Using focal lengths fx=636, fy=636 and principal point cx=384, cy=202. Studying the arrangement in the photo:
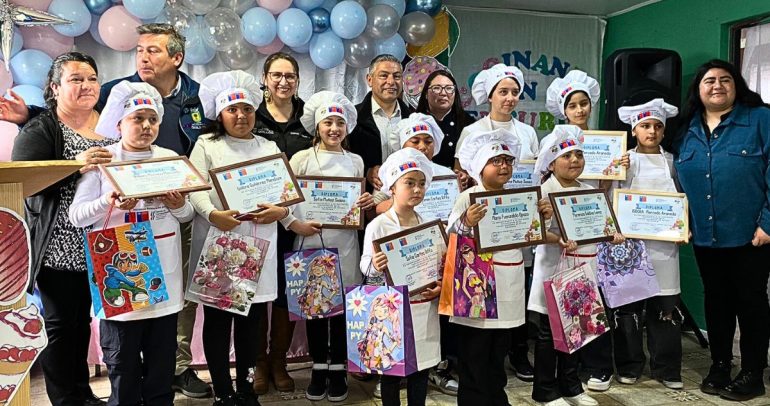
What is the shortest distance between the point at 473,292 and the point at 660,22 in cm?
415

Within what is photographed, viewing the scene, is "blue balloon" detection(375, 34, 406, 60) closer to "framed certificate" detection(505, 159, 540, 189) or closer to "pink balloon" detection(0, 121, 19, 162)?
"framed certificate" detection(505, 159, 540, 189)

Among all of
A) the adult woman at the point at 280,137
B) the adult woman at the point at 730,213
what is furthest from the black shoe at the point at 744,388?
the adult woman at the point at 280,137

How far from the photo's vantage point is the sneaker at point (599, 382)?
3.58m

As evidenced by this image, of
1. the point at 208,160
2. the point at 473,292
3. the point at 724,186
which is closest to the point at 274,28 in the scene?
the point at 208,160

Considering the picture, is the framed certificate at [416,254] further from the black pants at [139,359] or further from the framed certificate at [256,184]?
the black pants at [139,359]

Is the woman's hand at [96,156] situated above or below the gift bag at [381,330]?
above

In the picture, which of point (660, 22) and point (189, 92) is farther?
point (660, 22)

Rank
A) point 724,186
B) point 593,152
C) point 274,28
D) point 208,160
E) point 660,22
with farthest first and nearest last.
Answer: point 660,22 < point 274,28 < point 593,152 < point 724,186 < point 208,160

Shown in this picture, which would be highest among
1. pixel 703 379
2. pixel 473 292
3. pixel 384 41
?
pixel 384 41

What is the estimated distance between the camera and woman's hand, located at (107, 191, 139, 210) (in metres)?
2.30

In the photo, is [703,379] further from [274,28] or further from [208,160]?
[274,28]

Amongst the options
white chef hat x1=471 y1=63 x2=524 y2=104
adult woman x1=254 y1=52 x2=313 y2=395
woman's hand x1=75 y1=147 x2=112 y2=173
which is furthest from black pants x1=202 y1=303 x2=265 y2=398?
white chef hat x1=471 y1=63 x2=524 y2=104

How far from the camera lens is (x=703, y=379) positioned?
381 cm

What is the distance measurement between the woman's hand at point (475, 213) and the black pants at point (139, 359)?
4.27 feet
